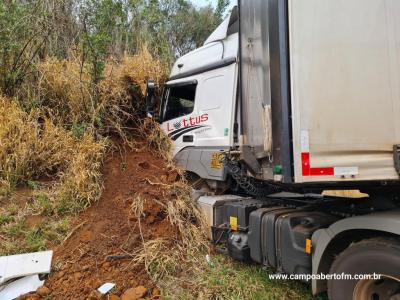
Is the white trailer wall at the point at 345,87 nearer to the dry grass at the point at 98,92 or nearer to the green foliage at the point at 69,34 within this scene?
the dry grass at the point at 98,92

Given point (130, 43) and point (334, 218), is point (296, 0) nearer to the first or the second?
point (334, 218)

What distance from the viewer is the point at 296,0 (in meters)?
2.93

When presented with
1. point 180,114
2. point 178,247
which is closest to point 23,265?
point 178,247

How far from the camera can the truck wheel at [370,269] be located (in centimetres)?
276

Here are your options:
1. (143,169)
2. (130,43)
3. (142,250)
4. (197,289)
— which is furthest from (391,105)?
(130,43)

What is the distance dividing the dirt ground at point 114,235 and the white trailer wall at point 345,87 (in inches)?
92.6

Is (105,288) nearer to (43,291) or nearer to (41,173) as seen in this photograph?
(43,291)

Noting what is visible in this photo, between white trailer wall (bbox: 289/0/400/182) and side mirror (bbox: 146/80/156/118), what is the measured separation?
321 cm

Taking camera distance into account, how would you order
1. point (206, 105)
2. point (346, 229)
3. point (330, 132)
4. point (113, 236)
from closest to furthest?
point (330, 132)
point (346, 229)
point (113, 236)
point (206, 105)

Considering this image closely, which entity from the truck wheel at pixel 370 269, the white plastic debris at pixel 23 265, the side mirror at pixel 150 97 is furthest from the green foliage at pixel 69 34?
the truck wheel at pixel 370 269

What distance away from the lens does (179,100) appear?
6.02m

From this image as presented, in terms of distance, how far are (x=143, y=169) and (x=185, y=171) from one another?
0.72 meters

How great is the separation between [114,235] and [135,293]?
977mm

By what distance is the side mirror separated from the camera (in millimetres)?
5828
